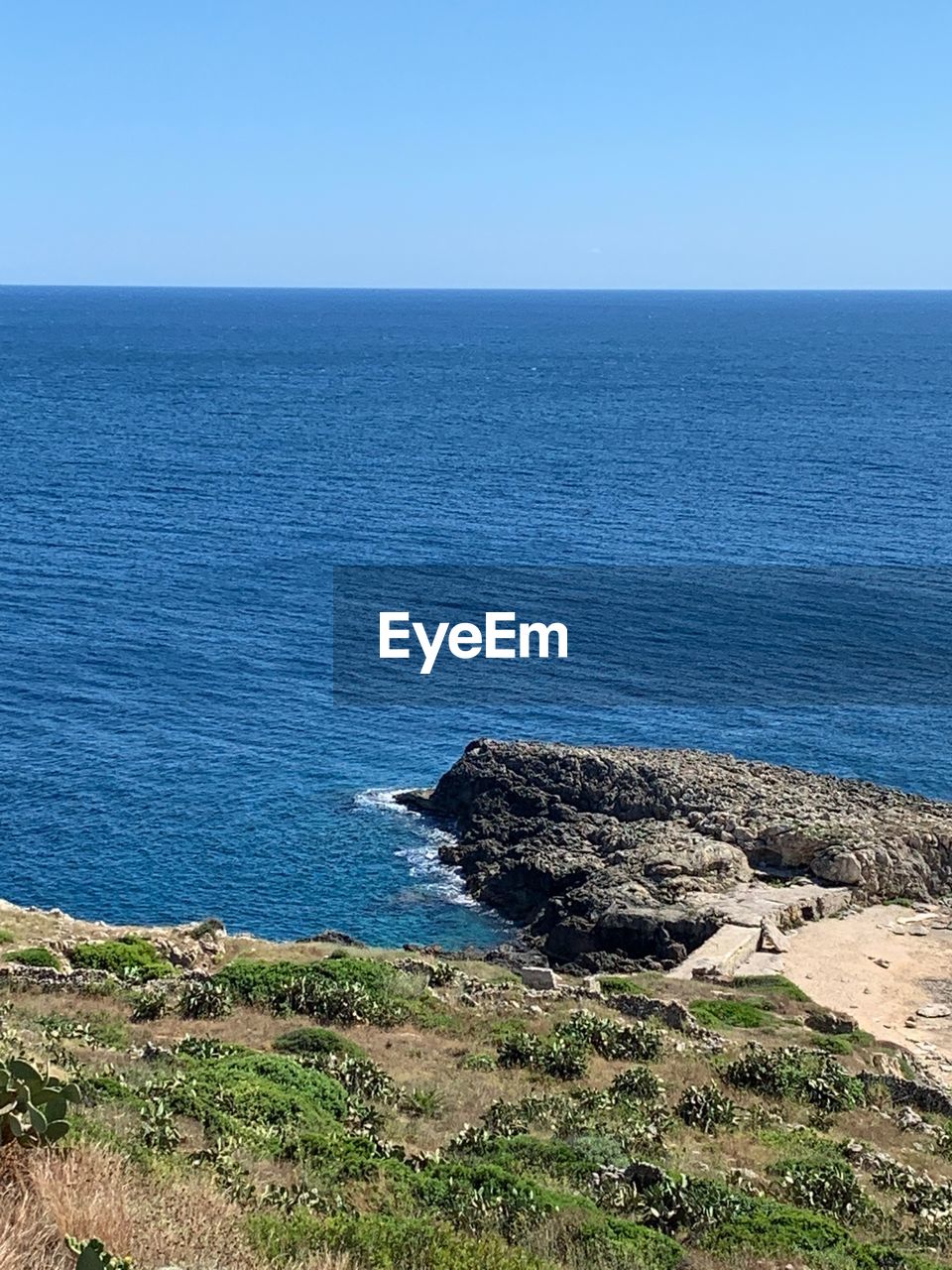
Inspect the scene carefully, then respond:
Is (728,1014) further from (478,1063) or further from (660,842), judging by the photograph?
(660,842)

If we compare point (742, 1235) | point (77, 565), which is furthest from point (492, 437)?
point (742, 1235)

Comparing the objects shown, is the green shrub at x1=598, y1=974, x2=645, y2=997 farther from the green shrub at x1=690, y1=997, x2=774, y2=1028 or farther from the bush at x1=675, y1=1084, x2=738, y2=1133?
the bush at x1=675, y1=1084, x2=738, y2=1133

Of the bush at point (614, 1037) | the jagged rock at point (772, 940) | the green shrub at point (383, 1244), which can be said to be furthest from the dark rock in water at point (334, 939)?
the green shrub at point (383, 1244)

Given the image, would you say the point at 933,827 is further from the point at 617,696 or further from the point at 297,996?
the point at 297,996

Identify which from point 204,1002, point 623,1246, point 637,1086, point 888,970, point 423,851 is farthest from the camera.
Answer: point 423,851

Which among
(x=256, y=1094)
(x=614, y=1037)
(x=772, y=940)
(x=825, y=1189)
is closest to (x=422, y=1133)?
(x=256, y=1094)

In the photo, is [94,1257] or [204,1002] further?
[204,1002]
